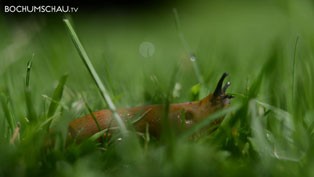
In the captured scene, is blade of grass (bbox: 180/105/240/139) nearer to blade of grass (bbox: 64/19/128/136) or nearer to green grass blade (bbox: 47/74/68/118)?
blade of grass (bbox: 64/19/128/136)

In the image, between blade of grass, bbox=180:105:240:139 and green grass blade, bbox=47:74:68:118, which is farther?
green grass blade, bbox=47:74:68:118

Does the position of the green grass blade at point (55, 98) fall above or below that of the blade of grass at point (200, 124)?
above

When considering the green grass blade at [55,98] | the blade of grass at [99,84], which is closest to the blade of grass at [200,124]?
the blade of grass at [99,84]

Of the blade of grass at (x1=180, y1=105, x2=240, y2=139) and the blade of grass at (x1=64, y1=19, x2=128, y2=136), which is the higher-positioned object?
the blade of grass at (x1=64, y1=19, x2=128, y2=136)

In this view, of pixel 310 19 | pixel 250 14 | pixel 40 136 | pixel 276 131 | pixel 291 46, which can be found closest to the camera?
pixel 40 136

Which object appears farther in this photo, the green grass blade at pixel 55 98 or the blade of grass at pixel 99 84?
the green grass blade at pixel 55 98

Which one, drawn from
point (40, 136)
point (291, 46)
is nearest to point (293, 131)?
point (40, 136)

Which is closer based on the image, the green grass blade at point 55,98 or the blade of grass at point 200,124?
the blade of grass at point 200,124

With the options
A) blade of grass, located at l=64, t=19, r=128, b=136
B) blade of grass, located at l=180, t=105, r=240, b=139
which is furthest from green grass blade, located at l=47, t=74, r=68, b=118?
blade of grass, located at l=180, t=105, r=240, b=139

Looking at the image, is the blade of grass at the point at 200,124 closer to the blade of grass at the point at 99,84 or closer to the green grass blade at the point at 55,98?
the blade of grass at the point at 99,84

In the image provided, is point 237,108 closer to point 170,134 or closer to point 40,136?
point 170,134

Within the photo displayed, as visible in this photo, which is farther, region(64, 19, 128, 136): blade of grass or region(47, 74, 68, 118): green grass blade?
region(47, 74, 68, 118): green grass blade
